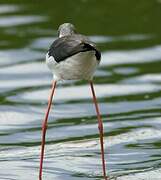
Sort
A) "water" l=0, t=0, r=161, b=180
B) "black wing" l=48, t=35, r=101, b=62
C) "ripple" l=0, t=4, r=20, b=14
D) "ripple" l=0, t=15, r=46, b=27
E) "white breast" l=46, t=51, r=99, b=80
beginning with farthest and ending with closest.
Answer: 1. "ripple" l=0, t=4, r=20, b=14
2. "ripple" l=0, t=15, r=46, b=27
3. "water" l=0, t=0, r=161, b=180
4. "white breast" l=46, t=51, r=99, b=80
5. "black wing" l=48, t=35, r=101, b=62

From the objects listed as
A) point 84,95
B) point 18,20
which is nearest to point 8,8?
point 18,20

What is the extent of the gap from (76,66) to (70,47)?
0.19 m

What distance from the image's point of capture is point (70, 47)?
7199 mm

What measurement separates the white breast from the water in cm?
104

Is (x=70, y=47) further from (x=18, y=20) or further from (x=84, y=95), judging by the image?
(x=18, y=20)

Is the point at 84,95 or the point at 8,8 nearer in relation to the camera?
the point at 84,95

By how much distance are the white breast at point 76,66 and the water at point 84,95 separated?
104 centimetres

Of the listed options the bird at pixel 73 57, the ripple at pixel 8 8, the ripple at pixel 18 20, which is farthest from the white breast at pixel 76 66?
the ripple at pixel 8 8

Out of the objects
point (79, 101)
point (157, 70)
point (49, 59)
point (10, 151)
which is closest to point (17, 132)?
point (10, 151)

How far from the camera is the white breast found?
283 inches

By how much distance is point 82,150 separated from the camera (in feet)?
29.4

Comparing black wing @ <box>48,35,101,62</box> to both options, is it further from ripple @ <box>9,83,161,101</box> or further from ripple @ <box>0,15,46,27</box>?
ripple @ <box>0,15,46,27</box>

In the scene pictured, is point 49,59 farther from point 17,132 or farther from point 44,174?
point 17,132

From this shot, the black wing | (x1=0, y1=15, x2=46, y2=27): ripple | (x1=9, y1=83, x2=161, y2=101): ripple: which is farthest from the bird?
(x1=0, y1=15, x2=46, y2=27): ripple
